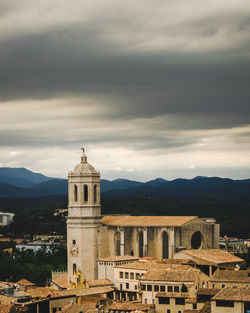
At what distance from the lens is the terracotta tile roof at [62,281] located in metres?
90.4

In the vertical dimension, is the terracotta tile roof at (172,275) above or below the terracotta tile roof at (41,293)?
above

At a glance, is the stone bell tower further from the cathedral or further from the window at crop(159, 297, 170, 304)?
the window at crop(159, 297, 170, 304)

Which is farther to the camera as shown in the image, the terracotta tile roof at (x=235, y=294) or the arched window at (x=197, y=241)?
the arched window at (x=197, y=241)

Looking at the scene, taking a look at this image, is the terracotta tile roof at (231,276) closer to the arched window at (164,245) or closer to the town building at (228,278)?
the town building at (228,278)

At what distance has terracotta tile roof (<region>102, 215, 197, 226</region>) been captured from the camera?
91.6 metres

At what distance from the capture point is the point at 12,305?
219ft

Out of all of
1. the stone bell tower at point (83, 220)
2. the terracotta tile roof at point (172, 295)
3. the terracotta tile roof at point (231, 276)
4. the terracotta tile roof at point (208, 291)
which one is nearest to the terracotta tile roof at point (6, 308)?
the terracotta tile roof at point (172, 295)

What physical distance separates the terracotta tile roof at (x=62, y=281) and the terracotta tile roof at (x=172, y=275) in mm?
17665

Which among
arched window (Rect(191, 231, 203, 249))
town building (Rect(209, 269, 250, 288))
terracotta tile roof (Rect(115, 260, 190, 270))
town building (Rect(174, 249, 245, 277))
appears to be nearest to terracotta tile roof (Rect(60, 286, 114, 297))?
terracotta tile roof (Rect(115, 260, 190, 270))

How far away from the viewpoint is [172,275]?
236 feet

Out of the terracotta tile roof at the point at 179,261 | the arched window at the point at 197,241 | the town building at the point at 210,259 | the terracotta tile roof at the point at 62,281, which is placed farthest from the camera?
the arched window at the point at 197,241

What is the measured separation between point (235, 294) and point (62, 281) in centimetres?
3530

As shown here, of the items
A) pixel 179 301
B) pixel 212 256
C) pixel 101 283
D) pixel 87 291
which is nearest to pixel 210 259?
pixel 212 256

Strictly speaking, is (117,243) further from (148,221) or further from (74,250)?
(74,250)
